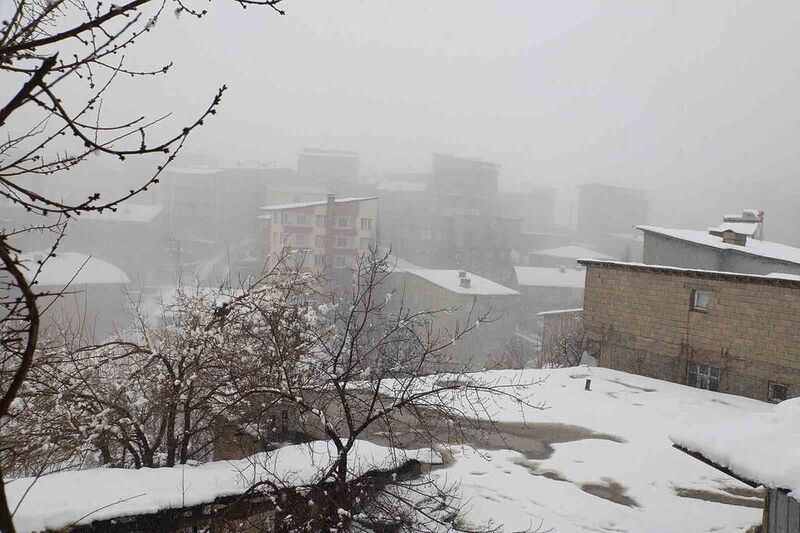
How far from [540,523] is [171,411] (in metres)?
5.44

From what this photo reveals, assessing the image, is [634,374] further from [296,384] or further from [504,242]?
[504,242]

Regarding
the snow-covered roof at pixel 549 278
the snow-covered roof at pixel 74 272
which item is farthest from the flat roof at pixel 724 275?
the snow-covered roof at pixel 74 272

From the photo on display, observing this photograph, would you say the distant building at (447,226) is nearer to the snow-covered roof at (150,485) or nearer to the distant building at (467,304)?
the distant building at (467,304)

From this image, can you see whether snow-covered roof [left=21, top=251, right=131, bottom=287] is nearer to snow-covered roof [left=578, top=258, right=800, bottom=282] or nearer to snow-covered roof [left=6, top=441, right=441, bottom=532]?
snow-covered roof [left=578, top=258, right=800, bottom=282]

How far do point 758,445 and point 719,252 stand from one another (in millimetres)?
15460

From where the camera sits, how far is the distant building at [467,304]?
1371 inches

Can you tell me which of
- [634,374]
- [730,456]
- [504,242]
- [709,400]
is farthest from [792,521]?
[504,242]

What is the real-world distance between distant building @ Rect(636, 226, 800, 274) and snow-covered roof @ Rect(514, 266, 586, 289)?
2015 centimetres

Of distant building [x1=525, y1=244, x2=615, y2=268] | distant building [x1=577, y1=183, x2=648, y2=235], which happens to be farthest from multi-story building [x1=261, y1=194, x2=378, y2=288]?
distant building [x1=577, y1=183, x2=648, y2=235]

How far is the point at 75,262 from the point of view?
3694 cm

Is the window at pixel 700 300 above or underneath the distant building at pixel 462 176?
underneath

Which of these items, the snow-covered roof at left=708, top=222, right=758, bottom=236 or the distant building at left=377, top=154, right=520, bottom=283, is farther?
the distant building at left=377, top=154, right=520, bottom=283

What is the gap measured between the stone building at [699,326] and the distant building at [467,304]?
16.0 metres

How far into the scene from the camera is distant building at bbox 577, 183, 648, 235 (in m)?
68.9
